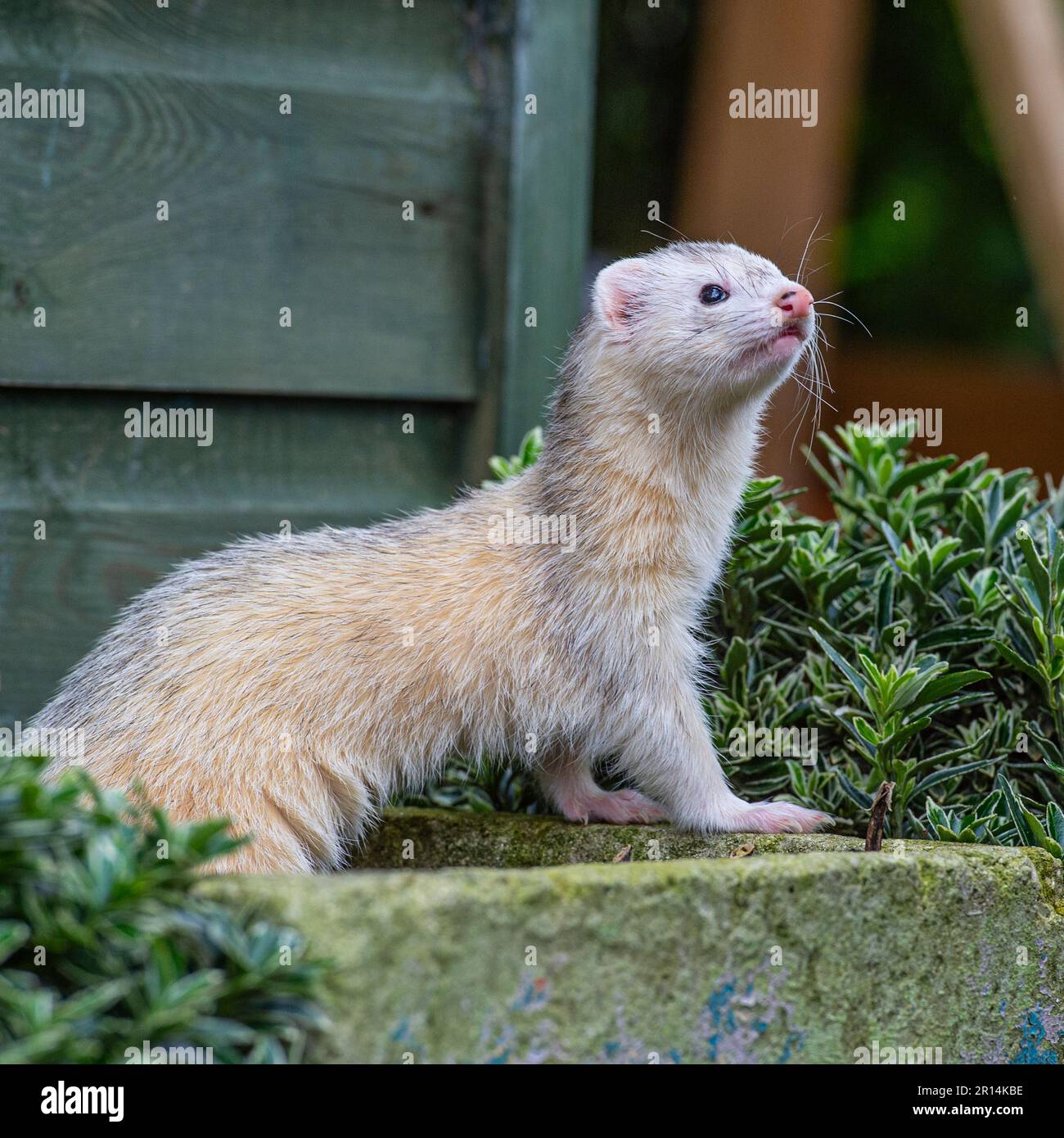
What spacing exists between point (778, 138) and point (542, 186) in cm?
323

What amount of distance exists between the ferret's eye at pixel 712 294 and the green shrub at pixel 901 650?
616 millimetres

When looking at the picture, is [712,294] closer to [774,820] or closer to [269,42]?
[774,820]

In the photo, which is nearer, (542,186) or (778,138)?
(542,186)

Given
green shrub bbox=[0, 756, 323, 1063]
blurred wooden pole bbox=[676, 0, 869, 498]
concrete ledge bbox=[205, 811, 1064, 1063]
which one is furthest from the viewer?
blurred wooden pole bbox=[676, 0, 869, 498]

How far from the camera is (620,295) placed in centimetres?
361

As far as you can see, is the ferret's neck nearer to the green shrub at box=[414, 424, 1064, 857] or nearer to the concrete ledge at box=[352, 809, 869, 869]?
the green shrub at box=[414, 424, 1064, 857]

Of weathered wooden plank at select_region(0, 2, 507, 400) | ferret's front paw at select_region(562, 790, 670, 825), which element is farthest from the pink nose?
weathered wooden plank at select_region(0, 2, 507, 400)

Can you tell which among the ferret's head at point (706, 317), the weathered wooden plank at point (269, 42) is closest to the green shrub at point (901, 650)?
the ferret's head at point (706, 317)

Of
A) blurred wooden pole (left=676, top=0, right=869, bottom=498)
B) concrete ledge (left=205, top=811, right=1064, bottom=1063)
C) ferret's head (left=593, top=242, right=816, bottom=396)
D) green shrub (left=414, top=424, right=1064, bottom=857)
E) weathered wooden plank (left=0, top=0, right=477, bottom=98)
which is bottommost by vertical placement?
concrete ledge (left=205, top=811, right=1064, bottom=1063)

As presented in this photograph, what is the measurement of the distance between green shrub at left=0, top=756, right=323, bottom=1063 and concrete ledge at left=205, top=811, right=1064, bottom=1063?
83mm

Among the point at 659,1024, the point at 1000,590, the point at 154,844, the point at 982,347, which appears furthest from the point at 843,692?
the point at 982,347

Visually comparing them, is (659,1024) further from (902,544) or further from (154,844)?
(902,544)

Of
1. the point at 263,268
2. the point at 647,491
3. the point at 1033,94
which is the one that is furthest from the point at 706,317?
the point at 1033,94

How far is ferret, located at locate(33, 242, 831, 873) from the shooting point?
3.20 m
